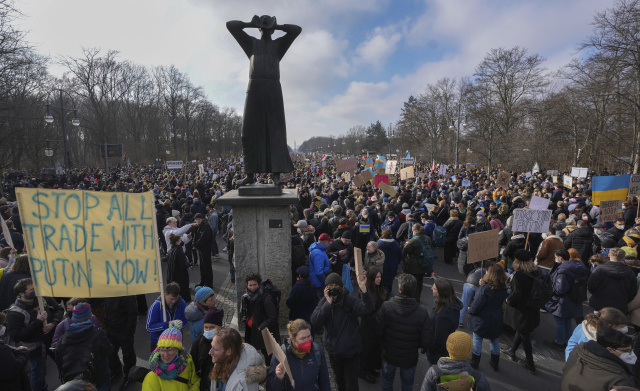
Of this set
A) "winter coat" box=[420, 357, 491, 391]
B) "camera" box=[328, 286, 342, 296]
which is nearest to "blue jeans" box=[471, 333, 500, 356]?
"winter coat" box=[420, 357, 491, 391]

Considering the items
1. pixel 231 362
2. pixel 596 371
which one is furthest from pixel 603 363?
pixel 231 362

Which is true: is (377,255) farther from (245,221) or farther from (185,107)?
(185,107)

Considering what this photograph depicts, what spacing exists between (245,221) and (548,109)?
96.7ft

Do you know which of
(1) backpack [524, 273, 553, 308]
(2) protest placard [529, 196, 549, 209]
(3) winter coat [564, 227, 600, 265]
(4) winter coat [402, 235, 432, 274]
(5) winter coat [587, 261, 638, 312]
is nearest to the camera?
(1) backpack [524, 273, 553, 308]

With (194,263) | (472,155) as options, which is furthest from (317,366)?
(472,155)

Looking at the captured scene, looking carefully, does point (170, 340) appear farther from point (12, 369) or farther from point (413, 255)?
point (413, 255)

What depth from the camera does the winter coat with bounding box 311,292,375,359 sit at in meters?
3.48

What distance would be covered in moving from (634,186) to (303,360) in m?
9.94

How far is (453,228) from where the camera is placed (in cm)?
857

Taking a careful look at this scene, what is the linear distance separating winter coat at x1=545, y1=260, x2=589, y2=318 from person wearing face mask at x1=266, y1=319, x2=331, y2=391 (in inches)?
159

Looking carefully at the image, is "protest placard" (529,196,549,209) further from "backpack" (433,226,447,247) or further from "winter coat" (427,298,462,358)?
"winter coat" (427,298,462,358)

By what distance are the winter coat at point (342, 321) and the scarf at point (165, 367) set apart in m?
1.30

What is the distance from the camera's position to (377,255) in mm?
5348

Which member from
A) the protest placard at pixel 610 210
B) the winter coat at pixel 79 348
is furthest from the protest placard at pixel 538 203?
the winter coat at pixel 79 348
